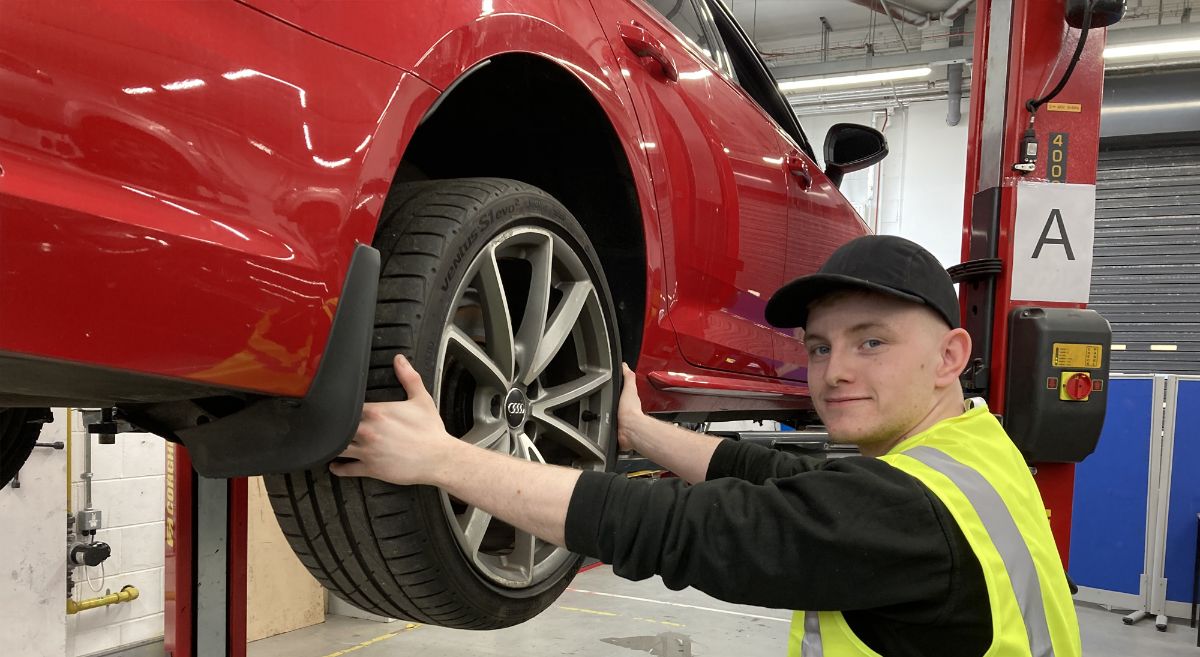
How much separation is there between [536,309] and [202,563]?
4.14ft

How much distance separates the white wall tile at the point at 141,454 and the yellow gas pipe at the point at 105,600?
588 mm

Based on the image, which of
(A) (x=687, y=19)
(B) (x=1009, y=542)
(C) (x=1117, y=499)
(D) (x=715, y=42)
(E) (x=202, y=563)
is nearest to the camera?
(B) (x=1009, y=542)

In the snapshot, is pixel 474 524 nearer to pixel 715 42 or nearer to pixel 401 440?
pixel 401 440

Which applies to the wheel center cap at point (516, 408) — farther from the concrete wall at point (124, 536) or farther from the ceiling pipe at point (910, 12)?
the ceiling pipe at point (910, 12)

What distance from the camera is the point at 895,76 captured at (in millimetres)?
8070

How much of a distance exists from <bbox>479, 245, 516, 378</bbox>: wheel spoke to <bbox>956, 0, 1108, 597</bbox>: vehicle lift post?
86.9 inches

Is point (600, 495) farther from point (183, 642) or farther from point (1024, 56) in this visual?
point (1024, 56)

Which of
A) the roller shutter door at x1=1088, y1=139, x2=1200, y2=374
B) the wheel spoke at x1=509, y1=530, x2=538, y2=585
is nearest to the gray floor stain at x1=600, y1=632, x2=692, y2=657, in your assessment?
the wheel spoke at x1=509, y1=530, x2=538, y2=585

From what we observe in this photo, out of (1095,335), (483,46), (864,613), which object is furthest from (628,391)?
(1095,335)

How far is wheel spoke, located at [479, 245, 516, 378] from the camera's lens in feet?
4.08

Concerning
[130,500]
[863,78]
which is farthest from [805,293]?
[863,78]

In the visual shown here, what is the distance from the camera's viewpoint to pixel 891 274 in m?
1.37

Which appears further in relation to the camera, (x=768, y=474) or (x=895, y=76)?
(x=895, y=76)

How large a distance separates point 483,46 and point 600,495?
644 millimetres
